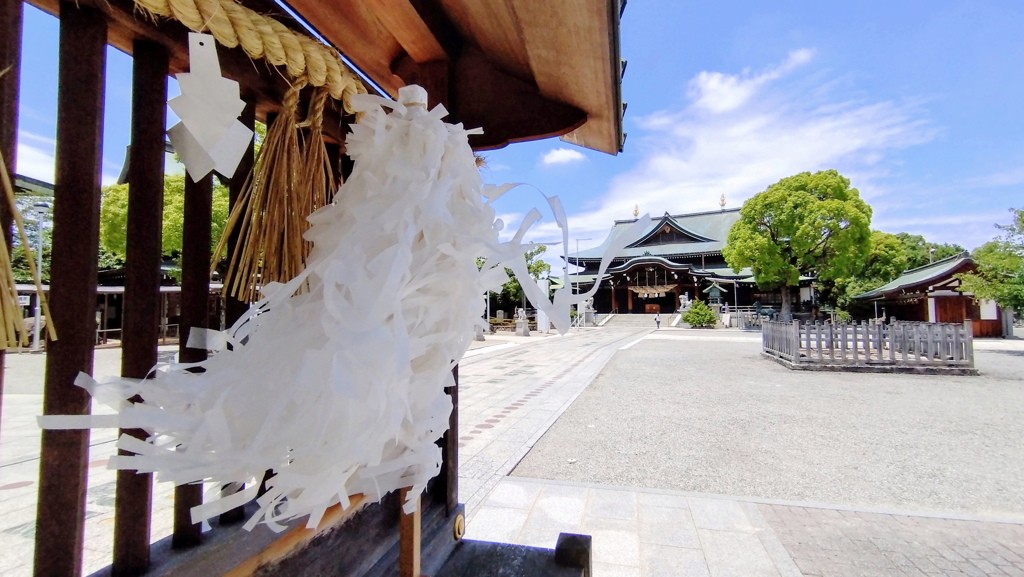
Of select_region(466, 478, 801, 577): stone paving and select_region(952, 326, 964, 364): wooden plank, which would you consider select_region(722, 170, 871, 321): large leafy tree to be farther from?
select_region(466, 478, 801, 577): stone paving

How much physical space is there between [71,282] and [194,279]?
23cm

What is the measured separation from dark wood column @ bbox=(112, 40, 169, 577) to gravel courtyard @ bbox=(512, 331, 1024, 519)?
10.9 ft

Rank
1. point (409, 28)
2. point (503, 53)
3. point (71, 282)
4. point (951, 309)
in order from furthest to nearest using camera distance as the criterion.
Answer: point (951, 309) < point (503, 53) < point (409, 28) < point (71, 282)

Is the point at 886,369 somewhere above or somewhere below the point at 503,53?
below

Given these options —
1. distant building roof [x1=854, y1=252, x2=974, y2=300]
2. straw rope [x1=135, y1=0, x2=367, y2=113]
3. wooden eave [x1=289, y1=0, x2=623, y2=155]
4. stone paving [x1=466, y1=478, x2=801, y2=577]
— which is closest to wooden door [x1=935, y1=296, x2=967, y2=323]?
distant building roof [x1=854, y1=252, x2=974, y2=300]

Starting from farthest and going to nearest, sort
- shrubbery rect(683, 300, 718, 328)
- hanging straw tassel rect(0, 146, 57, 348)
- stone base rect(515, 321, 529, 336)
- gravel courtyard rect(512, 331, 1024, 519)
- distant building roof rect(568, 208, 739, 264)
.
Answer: distant building roof rect(568, 208, 739, 264), shrubbery rect(683, 300, 718, 328), stone base rect(515, 321, 529, 336), gravel courtyard rect(512, 331, 1024, 519), hanging straw tassel rect(0, 146, 57, 348)

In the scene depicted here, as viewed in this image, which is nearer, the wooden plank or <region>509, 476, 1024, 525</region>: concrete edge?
<region>509, 476, 1024, 525</region>: concrete edge

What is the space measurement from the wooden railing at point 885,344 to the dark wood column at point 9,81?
1140 centimetres

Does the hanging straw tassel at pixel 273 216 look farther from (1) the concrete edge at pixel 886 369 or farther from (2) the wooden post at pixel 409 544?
(1) the concrete edge at pixel 886 369

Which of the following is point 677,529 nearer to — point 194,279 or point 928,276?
point 194,279

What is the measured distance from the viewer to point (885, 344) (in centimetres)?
977

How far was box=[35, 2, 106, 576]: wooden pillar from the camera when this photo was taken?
663 mm

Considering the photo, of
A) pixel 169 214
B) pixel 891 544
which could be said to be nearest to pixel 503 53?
pixel 891 544

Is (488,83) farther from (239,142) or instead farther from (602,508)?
(602,508)
